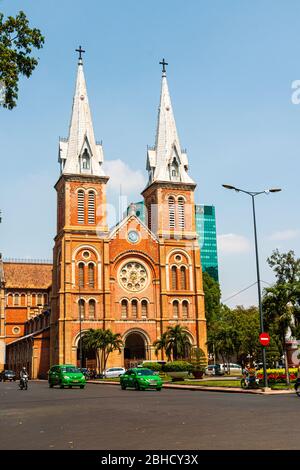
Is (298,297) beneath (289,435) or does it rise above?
above

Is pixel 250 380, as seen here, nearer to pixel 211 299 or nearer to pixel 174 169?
pixel 174 169

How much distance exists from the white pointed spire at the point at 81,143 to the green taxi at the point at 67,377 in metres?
37.8

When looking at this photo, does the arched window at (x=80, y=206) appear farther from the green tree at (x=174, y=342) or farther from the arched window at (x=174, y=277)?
the green tree at (x=174, y=342)

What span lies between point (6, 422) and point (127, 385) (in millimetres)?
21717

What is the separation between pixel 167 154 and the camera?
79.2m

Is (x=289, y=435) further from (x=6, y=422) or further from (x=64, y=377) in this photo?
(x=64, y=377)

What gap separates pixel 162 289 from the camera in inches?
2886

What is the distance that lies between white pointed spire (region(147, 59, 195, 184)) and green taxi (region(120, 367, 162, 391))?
145ft

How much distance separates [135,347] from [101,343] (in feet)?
34.3

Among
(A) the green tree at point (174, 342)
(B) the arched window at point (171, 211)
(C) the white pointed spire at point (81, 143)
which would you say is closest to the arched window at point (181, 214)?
(B) the arched window at point (171, 211)

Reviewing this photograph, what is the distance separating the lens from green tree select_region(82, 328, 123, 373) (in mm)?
63844

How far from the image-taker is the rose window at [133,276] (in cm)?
7281
